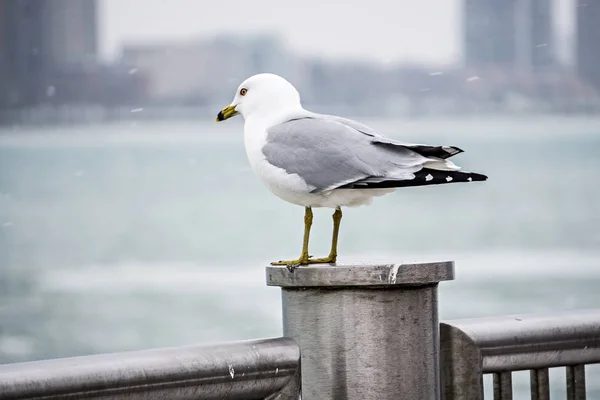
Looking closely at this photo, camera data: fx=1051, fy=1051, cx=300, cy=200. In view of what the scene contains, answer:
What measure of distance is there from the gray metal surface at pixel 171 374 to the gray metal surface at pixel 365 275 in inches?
5.7

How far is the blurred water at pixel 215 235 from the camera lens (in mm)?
25328

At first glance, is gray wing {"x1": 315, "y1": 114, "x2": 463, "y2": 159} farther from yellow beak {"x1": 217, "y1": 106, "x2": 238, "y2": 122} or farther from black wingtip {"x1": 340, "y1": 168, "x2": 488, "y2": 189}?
yellow beak {"x1": 217, "y1": 106, "x2": 238, "y2": 122}

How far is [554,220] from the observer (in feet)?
121

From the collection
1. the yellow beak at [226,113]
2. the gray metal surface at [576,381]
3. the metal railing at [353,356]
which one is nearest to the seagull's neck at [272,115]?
the yellow beak at [226,113]

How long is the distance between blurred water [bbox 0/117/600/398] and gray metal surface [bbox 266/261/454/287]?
13038 millimetres

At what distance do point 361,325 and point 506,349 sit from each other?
0.43 meters

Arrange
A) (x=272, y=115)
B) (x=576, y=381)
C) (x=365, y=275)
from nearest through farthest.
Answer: (x=365, y=275), (x=576, y=381), (x=272, y=115)

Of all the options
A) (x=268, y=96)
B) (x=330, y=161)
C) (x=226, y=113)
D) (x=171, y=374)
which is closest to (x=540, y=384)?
(x=330, y=161)

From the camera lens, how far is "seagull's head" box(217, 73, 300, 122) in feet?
9.99

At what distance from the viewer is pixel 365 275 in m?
2.27

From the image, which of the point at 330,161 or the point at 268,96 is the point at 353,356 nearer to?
the point at 330,161

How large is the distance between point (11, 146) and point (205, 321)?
86.9 ft

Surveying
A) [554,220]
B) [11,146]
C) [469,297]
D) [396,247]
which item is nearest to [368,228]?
[396,247]

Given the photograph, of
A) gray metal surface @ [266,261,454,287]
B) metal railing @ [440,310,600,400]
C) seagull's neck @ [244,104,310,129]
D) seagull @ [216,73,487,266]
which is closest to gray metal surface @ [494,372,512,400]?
metal railing @ [440,310,600,400]
